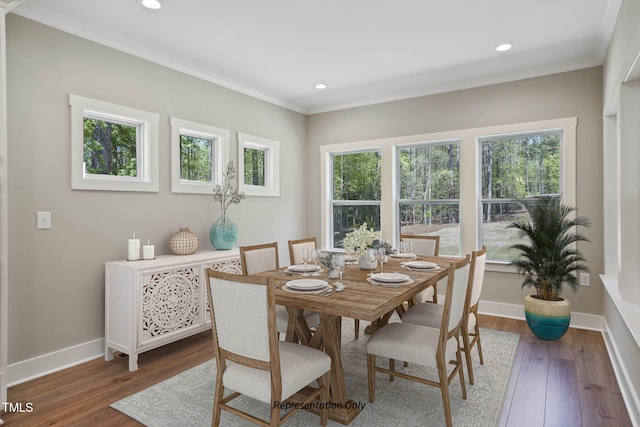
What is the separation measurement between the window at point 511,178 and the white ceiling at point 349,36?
72cm

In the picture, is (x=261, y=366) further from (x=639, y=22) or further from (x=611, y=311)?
(x=611, y=311)

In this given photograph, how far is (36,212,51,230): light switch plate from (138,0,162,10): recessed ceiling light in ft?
5.69

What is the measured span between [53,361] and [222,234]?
172 cm

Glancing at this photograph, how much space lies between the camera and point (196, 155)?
13.3 ft

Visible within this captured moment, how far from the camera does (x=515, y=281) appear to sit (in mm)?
4117

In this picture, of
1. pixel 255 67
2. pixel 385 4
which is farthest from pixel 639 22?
pixel 255 67

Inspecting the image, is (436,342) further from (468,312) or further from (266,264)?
(266,264)

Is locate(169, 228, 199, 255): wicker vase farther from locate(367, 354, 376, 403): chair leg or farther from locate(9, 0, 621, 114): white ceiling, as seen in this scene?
locate(367, 354, 376, 403): chair leg

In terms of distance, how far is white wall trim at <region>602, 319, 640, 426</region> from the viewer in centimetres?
213

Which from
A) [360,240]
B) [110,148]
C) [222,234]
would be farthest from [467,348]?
[110,148]

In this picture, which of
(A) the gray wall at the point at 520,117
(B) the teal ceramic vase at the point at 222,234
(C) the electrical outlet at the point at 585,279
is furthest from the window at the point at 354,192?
(C) the electrical outlet at the point at 585,279

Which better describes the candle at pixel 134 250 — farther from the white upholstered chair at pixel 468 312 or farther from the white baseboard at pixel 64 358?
the white upholstered chair at pixel 468 312

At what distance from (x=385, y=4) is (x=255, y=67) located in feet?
5.57

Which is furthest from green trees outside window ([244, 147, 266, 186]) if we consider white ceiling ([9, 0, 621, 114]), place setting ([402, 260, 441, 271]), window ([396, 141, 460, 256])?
place setting ([402, 260, 441, 271])
